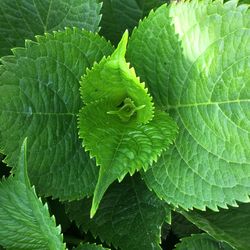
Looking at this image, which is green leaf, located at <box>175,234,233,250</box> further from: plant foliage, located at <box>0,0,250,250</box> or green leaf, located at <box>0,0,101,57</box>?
green leaf, located at <box>0,0,101,57</box>

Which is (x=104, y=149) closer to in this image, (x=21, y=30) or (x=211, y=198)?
(x=211, y=198)

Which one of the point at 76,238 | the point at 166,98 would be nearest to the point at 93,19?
the point at 166,98

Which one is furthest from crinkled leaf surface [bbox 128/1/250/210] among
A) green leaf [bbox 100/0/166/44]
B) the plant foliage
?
green leaf [bbox 100/0/166/44]

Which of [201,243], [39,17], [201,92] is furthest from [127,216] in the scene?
[39,17]

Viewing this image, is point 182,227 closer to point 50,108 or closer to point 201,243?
point 201,243

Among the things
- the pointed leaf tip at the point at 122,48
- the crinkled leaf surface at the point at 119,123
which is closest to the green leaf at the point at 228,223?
the crinkled leaf surface at the point at 119,123

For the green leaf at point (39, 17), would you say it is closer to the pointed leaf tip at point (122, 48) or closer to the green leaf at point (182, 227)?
the pointed leaf tip at point (122, 48)
